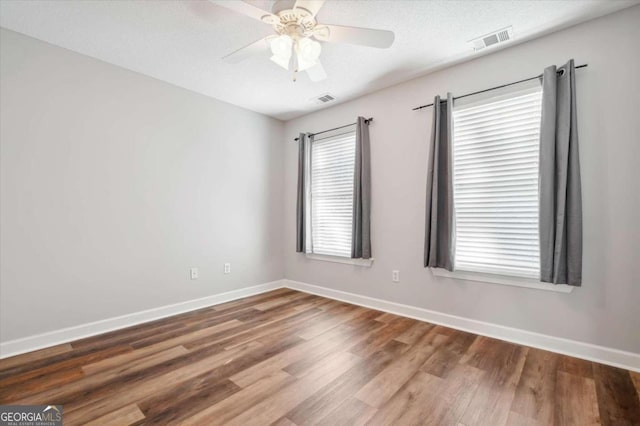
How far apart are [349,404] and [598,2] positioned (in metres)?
3.28

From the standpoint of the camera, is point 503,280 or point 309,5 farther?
point 503,280

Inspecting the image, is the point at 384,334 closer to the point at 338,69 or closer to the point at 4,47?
the point at 338,69

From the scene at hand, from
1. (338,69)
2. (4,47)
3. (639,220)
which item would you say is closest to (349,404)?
(639,220)

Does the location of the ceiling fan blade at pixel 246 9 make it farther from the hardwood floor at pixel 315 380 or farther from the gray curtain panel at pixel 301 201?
the gray curtain panel at pixel 301 201

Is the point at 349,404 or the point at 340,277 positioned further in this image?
the point at 340,277

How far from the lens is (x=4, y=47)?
2.31m

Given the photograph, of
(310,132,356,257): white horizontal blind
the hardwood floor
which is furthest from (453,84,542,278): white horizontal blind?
(310,132,356,257): white horizontal blind

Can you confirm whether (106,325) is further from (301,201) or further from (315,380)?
(301,201)

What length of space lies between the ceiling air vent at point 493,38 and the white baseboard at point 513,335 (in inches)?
101

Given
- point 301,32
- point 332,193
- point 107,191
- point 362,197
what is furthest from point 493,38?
point 107,191

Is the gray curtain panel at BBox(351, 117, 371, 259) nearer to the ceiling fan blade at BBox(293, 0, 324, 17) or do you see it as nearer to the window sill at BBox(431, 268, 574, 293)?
the window sill at BBox(431, 268, 574, 293)

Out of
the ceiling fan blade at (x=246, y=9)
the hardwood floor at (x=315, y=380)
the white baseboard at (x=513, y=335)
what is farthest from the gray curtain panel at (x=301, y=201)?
the ceiling fan blade at (x=246, y=9)

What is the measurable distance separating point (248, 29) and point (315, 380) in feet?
9.05

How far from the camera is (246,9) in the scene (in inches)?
65.0
